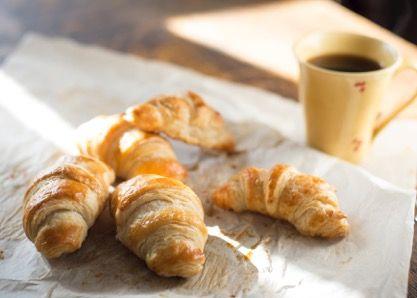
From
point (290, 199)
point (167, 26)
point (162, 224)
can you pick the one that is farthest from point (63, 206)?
point (167, 26)

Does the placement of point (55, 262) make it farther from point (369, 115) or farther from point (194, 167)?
point (369, 115)

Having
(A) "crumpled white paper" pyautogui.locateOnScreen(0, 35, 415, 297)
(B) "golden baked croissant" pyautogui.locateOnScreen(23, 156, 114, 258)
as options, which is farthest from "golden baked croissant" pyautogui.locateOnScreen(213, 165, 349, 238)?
(B) "golden baked croissant" pyautogui.locateOnScreen(23, 156, 114, 258)

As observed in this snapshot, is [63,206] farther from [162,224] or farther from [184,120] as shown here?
[184,120]

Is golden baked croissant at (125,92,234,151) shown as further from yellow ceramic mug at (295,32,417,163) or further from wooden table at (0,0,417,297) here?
wooden table at (0,0,417,297)

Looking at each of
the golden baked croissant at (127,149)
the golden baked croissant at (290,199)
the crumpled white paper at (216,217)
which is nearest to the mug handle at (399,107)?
the crumpled white paper at (216,217)

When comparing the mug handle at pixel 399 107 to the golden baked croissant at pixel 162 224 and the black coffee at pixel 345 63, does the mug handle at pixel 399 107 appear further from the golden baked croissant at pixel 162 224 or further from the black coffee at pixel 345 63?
the golden baked croissant at pixel 162 224
